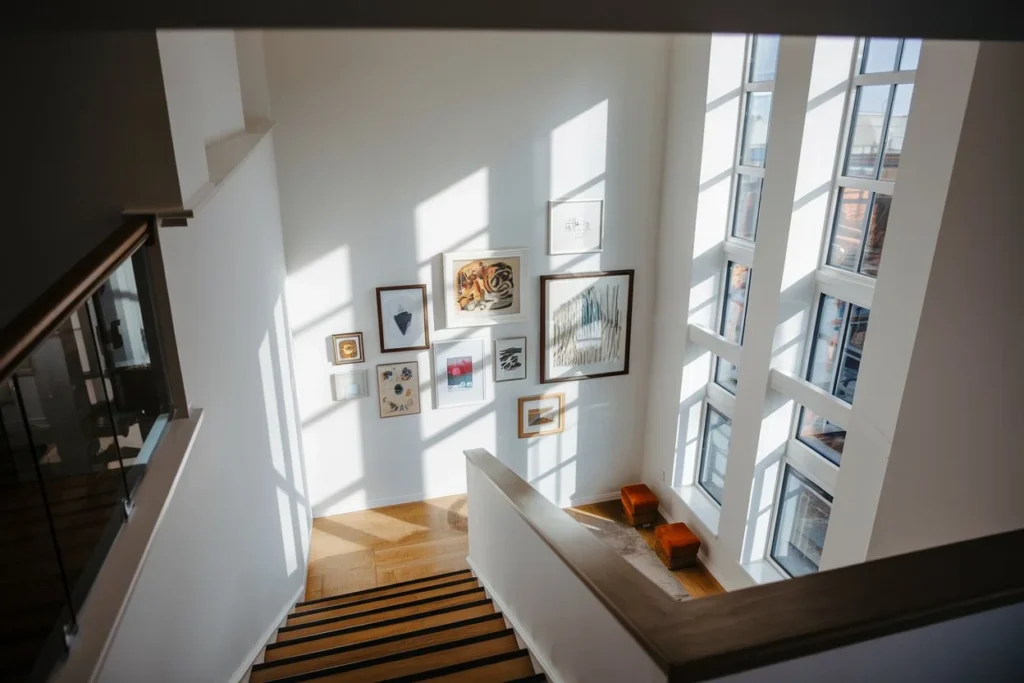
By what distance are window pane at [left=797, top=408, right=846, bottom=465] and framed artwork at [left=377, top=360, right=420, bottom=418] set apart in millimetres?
3605

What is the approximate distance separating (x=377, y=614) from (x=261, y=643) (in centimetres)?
80

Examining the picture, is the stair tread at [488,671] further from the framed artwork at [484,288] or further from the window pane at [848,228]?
the framed artwork at [484,288]

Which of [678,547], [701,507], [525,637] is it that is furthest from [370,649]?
[701,507]

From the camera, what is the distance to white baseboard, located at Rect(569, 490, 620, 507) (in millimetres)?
7512

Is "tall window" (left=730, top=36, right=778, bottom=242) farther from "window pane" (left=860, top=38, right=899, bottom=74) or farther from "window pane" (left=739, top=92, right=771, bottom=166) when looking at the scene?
"window pane" (left=860, top=38, right=899, bottom=74)

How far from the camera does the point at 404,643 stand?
366 centimetres

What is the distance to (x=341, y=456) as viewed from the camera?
677 cm

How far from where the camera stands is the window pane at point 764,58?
5327mm

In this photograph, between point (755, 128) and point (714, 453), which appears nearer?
point (755, 128)

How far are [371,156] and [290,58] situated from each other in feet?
3.33

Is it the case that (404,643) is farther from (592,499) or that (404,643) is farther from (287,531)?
(592,499)

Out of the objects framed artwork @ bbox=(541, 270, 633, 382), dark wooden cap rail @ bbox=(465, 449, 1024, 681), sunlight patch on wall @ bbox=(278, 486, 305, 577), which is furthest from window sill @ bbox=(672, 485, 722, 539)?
dark wooden cap rail @ bbox=(465, 449, 1024, 681)

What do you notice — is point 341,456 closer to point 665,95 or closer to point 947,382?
point 665,95

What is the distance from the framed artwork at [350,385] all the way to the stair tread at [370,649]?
10.2ft
